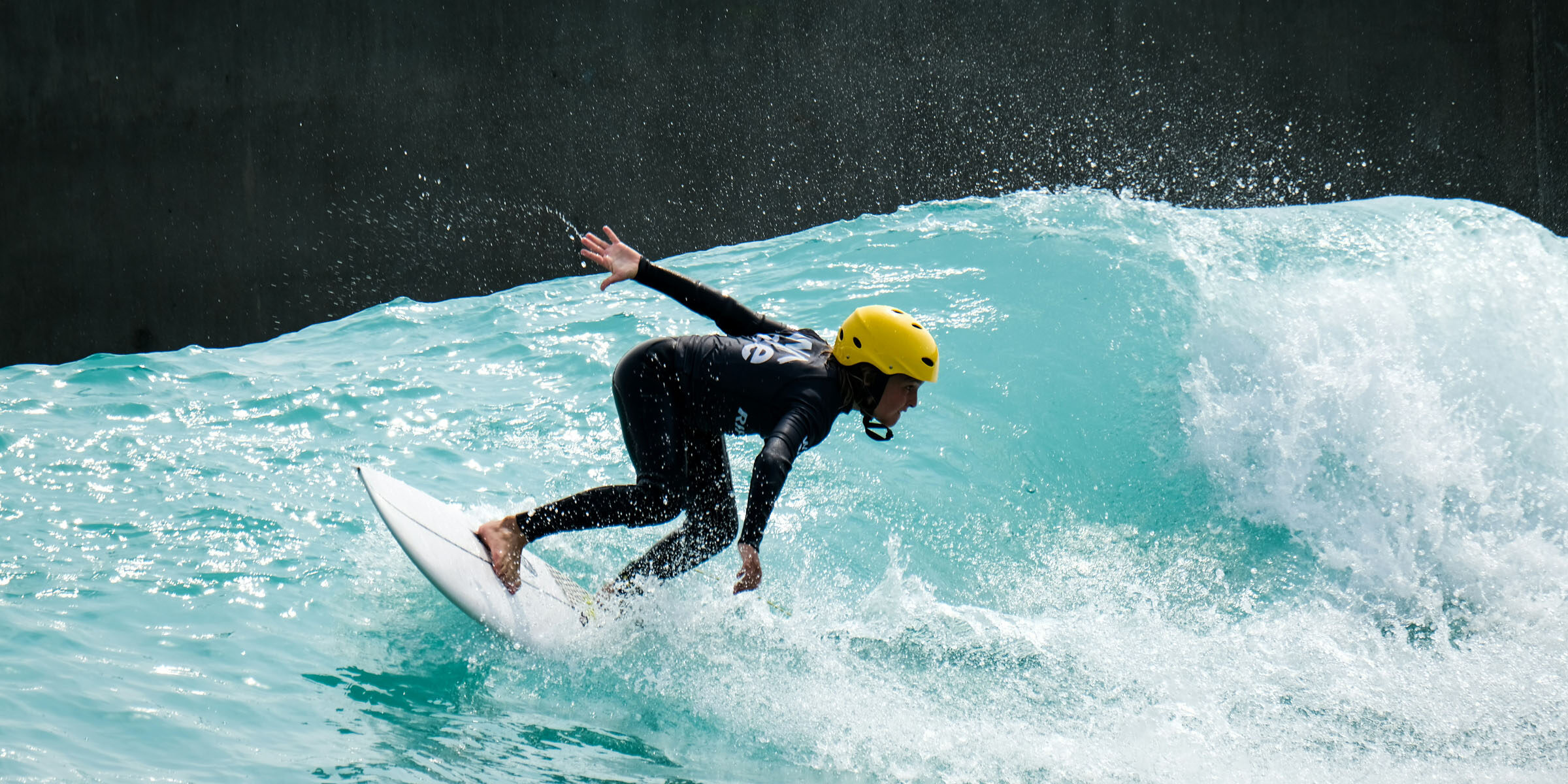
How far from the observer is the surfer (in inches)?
123

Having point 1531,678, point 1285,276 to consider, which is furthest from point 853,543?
point 1285,276

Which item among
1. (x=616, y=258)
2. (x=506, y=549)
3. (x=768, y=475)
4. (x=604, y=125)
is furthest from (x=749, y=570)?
(x=604, y=125)

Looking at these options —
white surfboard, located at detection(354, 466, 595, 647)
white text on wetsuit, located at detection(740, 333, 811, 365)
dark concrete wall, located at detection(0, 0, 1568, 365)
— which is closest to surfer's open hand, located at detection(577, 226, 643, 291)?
white text on wetsuit, located at detection(740, 333, 811, 365)

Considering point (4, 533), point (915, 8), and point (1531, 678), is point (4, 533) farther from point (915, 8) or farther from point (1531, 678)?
point (915, 8)

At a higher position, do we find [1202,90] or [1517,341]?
[1202,90]

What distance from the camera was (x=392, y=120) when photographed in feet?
29.2

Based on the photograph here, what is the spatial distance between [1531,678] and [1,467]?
5845mm

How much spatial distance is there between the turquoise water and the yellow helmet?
977 millimetres

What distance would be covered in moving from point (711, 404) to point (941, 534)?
1906 mm

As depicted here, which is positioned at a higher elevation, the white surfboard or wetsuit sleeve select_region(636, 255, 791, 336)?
wetsuit sleeve select_region(636, 255, 791, 336)

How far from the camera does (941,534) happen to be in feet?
16.1

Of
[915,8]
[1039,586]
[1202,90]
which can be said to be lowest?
[1039,586]

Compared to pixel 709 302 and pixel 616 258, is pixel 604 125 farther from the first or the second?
pixel 709 302

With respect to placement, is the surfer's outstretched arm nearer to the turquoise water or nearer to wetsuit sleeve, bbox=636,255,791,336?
wetsuit sleeve, bbox=636,255,791,336
